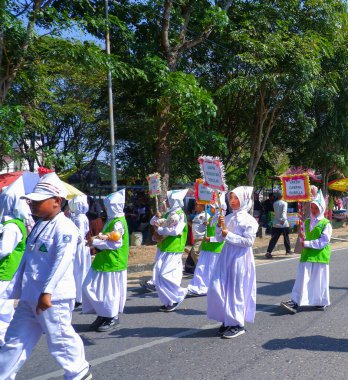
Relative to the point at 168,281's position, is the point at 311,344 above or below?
below

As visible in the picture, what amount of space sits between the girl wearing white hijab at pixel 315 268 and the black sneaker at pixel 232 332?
1.50m

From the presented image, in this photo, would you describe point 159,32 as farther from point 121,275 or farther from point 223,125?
point 121,275

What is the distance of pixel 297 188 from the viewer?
302 inches

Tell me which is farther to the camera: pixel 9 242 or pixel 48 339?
pixel 9 242

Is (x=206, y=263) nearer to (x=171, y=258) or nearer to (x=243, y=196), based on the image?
(x=171, y=258)

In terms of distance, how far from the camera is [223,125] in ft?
62.7

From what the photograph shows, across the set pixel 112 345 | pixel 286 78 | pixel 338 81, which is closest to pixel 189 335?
pixel 112 345

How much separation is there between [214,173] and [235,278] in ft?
4.61

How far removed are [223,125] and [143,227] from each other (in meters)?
5.97

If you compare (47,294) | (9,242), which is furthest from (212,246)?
(47,294)

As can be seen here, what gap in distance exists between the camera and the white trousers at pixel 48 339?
401cm

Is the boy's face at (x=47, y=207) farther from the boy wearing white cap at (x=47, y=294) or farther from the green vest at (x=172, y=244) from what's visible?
the green vest at (x=172, y=244)

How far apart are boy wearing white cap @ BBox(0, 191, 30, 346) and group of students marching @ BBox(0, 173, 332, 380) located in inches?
0.4

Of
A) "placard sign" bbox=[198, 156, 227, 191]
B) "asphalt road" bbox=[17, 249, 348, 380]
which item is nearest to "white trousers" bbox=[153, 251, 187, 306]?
"asphalt road" bbox=[17, 249, 348, 380]
